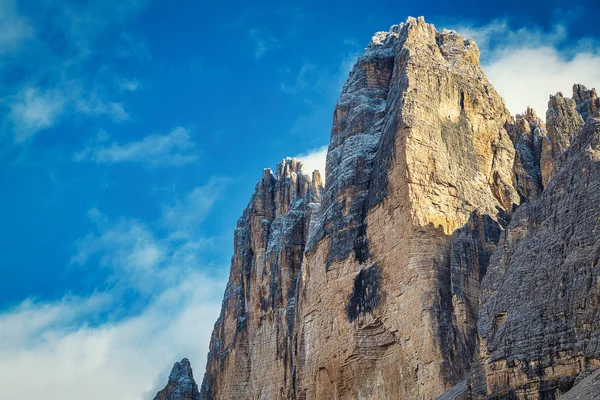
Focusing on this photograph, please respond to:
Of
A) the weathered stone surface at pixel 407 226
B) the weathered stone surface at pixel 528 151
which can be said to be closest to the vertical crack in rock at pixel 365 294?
the weathered stone surface at pixel 407 226

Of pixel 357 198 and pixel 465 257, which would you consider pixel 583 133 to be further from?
pixel 357 198

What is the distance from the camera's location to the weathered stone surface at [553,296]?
4425cm

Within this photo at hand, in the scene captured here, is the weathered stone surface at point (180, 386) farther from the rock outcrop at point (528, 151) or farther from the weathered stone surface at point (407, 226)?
the rock outcrop at point (528, 151)

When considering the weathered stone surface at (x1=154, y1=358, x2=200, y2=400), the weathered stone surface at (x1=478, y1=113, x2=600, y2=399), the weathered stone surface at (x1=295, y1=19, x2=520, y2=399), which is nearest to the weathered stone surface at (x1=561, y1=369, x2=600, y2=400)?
the weathered stone surface at (x1=478, y1=113, x2=600, y2=399)

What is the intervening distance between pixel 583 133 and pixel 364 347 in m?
25.0

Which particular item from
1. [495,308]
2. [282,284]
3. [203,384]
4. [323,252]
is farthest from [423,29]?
[203,384]

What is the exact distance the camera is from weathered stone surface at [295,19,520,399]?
64750mm

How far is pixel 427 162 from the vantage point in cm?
7169

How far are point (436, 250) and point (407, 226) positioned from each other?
2948 mm

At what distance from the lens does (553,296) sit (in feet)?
154

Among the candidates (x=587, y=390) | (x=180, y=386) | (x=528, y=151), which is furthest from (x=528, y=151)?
(x=180, y=386)

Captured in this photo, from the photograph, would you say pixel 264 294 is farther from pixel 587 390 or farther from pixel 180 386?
pixel 587 390

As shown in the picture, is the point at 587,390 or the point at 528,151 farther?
the point at 528,151

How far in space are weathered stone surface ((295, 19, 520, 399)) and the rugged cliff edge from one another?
14 cm
